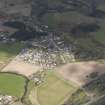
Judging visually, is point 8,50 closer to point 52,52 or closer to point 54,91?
point 52,52

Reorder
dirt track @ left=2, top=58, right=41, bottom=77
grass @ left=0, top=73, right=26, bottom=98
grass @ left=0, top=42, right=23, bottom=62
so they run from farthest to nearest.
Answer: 1. grass @ left=0, top=42, right=23, bottom=62
2. dirt track @ left=2, top=58, right=41, bottom=77
3. grass @ left=0, top=73, right=26, bottom=98

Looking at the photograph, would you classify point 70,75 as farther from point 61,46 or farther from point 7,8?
point 7,8

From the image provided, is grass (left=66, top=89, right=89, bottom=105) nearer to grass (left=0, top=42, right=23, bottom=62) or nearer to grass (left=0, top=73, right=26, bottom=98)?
grass (left=0, top=73, right=26, bottom=98)

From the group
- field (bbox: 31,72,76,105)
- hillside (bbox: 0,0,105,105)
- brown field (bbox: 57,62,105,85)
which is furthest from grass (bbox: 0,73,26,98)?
brown field (bbox: 57,62,105,85)

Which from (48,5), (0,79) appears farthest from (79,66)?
(48,5)

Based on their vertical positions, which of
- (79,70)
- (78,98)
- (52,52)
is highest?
(52,52)

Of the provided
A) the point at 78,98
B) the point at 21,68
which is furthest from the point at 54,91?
the point at 21,68
